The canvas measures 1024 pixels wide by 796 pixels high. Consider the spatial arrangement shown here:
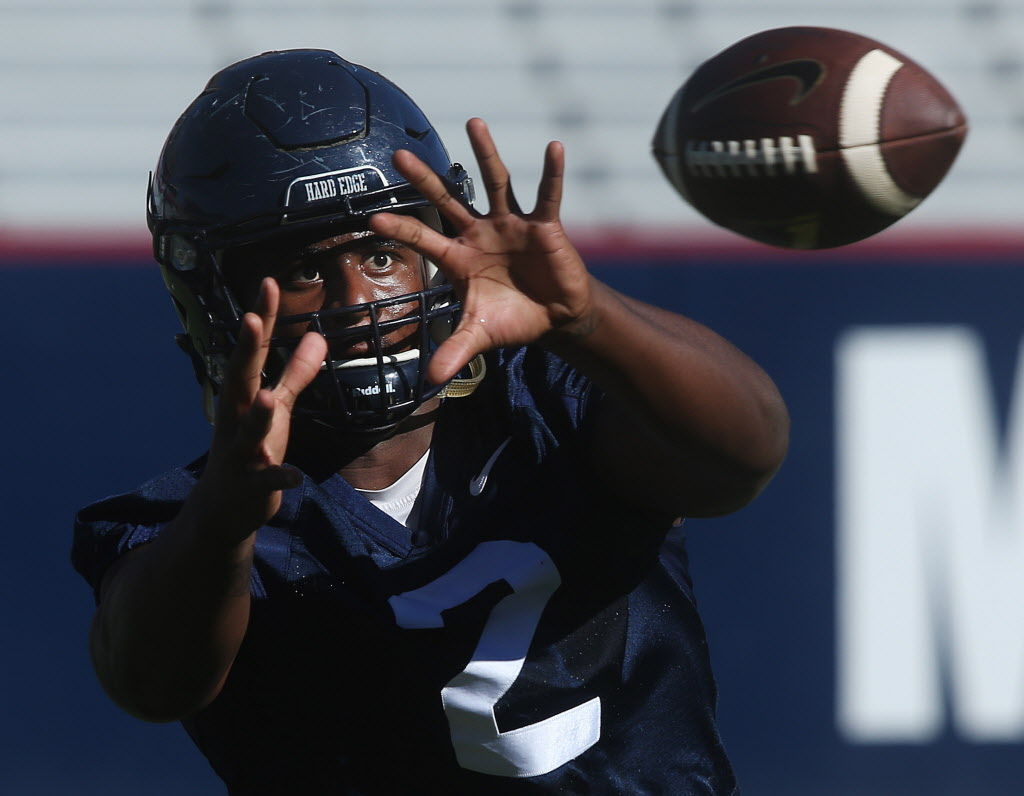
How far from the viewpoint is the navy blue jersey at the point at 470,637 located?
1883 millimetres

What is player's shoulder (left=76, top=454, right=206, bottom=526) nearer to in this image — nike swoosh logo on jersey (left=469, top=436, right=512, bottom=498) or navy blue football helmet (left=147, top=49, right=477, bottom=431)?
navy blue football helmet (left=147, top=49, right=477, bottom=431)

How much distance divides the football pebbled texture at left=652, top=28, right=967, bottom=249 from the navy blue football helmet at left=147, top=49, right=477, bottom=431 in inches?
14.6

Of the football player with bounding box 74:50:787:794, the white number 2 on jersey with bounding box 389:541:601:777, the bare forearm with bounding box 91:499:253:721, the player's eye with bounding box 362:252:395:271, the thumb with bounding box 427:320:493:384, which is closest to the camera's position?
the thumb with bounding box 427:320:493:384

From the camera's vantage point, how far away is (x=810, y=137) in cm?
193

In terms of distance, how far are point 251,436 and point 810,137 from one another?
90 cm

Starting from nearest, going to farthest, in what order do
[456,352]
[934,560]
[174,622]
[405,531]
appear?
[456,352], [174,622], [405,531], [934,560]

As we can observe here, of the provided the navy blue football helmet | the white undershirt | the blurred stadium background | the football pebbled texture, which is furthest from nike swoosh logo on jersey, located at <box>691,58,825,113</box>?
the blurred stadium background

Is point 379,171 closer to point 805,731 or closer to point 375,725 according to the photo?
point 375,725

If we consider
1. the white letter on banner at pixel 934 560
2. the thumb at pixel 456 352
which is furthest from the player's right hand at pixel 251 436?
the white letter on banner at pixel 934 560

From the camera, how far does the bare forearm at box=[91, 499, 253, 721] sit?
62.7 inches

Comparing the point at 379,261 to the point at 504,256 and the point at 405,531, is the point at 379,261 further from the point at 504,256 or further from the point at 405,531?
the point at 504,256

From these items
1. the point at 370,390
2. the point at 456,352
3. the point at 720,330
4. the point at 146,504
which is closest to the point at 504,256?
the point at 456,352

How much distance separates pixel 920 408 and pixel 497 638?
7.11ft

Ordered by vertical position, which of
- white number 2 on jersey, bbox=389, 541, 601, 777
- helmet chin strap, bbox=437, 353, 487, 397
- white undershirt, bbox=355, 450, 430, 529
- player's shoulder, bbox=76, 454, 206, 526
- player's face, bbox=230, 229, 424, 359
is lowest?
white number 2 on jersey, bbox=389, 541, 601, 777
